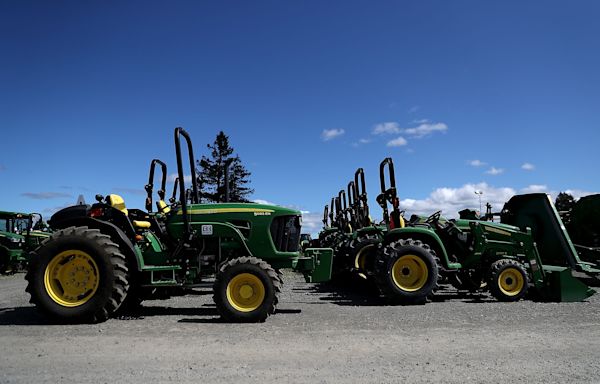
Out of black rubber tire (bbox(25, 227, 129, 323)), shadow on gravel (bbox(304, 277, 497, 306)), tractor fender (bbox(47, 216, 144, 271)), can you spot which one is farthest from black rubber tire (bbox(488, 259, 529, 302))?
black rubber tire (bbox(25, 227, 129, 323))

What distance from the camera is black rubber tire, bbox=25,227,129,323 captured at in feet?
22.7

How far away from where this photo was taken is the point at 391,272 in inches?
366

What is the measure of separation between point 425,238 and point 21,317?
740 centimetres

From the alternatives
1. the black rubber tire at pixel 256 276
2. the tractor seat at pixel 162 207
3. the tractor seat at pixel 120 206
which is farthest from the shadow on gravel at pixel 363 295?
the tractor seat at pixel 120 206

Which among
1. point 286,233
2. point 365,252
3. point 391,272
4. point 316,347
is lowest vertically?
point 316,347

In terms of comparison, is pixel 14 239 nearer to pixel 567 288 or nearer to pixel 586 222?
pixel 567 288

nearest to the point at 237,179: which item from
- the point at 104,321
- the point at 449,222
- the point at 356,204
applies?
the point at 356,204

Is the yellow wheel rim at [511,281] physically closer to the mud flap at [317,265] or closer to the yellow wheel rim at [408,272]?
the yellow wheel rim at [408,272]

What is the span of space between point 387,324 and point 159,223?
166 inches

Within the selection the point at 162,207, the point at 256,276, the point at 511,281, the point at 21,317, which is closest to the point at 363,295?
the point at 511,281

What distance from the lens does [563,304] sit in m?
8.89

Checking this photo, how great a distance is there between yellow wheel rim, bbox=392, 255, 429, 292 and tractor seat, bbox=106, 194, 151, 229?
471 cm

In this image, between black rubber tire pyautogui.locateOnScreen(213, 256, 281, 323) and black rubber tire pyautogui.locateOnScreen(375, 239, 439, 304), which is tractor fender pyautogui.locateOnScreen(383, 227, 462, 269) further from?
black rubber tire pyautogui.locateOnScreen(213, 256, 281, 323)

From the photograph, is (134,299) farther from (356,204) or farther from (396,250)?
(356,204)
